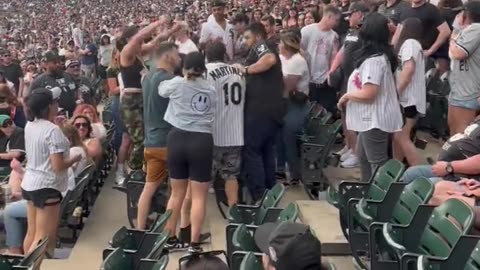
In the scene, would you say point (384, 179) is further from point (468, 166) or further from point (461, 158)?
point (468, 166)

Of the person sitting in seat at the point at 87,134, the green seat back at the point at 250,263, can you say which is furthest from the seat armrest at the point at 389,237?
the person sitting in seat at the point at 87,134

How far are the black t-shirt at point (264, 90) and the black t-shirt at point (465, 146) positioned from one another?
197 centimetres

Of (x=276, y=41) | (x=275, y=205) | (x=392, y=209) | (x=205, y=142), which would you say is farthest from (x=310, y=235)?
(x=276, y=41)

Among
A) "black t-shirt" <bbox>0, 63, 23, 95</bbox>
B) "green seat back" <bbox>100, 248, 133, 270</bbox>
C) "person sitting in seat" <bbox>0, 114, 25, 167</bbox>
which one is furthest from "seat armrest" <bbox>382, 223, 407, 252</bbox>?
"black t-shirt" <bbox>0, 63, 23, 95</bbox>

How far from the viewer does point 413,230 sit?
432 cm

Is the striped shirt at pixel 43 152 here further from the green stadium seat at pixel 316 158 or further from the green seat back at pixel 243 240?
the green stadium seat at pixel 316 158

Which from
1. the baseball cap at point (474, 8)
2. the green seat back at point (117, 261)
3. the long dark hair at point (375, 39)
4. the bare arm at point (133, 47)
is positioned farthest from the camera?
the bare arm at point (133, 47)

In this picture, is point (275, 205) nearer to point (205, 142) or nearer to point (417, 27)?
point (205, 142)

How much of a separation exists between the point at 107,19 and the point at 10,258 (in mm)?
45077

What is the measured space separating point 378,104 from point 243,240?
1.77 meters

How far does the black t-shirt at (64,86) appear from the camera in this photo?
8.39 meters

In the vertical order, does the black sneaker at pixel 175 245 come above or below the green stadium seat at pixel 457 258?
below

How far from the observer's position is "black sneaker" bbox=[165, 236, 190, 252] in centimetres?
604

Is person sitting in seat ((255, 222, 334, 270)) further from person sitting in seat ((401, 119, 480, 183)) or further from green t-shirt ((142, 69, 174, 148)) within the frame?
green t-shirt ((142, 69, 174, 148))
